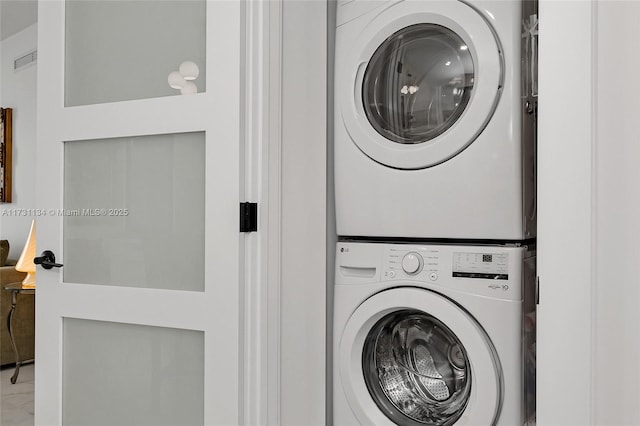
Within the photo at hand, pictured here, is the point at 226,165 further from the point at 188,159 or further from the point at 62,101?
the point at 62,101

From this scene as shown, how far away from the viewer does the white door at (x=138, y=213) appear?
5.11ft

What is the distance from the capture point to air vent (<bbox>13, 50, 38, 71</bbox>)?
15.3ft

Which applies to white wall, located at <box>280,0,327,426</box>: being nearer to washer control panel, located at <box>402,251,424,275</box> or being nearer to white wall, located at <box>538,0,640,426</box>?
washer control panel, located at <box>402,251,424,275</box>

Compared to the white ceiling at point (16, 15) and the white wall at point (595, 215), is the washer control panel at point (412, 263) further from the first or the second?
the white ceiling at point (16, 15)

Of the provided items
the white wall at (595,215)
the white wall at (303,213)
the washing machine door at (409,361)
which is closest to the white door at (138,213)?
the white wall at (303,213)

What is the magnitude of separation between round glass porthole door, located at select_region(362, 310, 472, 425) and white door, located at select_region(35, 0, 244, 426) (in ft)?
1.75

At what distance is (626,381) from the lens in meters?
1.07

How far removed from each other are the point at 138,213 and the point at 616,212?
4.37 ft

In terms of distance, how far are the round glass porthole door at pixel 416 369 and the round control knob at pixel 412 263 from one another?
0.14 m

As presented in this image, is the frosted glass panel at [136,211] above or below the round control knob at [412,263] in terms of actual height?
above

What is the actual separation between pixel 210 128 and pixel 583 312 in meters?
1.07

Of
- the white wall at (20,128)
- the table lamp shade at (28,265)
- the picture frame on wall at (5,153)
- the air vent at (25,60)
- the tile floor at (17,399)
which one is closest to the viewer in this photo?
the tile floor at (17,399)

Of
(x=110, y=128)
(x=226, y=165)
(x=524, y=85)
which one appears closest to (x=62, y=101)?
(x=110, y=128)

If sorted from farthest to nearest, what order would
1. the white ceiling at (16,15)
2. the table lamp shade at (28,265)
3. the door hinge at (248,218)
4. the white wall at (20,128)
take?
the white wall at (20,128) → the white ceiling at (16,15) → the table lamp shade at (28,265) → the door hinge at (248,218)
